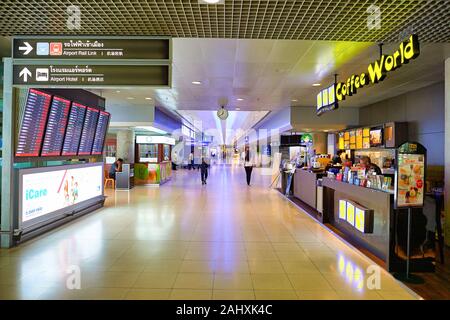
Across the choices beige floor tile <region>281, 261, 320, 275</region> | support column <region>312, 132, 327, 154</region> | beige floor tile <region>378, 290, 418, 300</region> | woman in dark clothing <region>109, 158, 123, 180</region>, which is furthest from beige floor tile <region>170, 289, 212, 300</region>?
support column <region>312, 132, 327, 154</region>

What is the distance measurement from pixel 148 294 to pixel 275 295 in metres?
1.33

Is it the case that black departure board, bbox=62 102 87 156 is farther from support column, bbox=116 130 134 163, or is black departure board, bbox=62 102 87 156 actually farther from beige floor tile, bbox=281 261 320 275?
support column, bbox=116 130 134 163

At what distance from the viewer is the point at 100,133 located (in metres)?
8.41

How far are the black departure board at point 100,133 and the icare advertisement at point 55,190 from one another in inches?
26.1

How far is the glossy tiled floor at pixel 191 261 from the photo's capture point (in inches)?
127

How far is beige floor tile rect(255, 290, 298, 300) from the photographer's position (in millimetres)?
3074

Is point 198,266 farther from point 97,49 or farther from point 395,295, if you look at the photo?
point 97,49

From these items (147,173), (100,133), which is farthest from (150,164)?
(100,133)

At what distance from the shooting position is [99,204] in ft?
26.8

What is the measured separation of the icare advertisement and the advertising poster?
5706 mm

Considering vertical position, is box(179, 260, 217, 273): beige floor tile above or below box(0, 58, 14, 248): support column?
below

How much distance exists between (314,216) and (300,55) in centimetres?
377

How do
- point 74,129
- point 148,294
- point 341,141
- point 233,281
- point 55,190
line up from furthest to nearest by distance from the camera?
point 341,141, point 74,129, point 55,190, point 233,281, point 148,294

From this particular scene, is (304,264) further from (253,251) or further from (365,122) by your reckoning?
(365,122)
